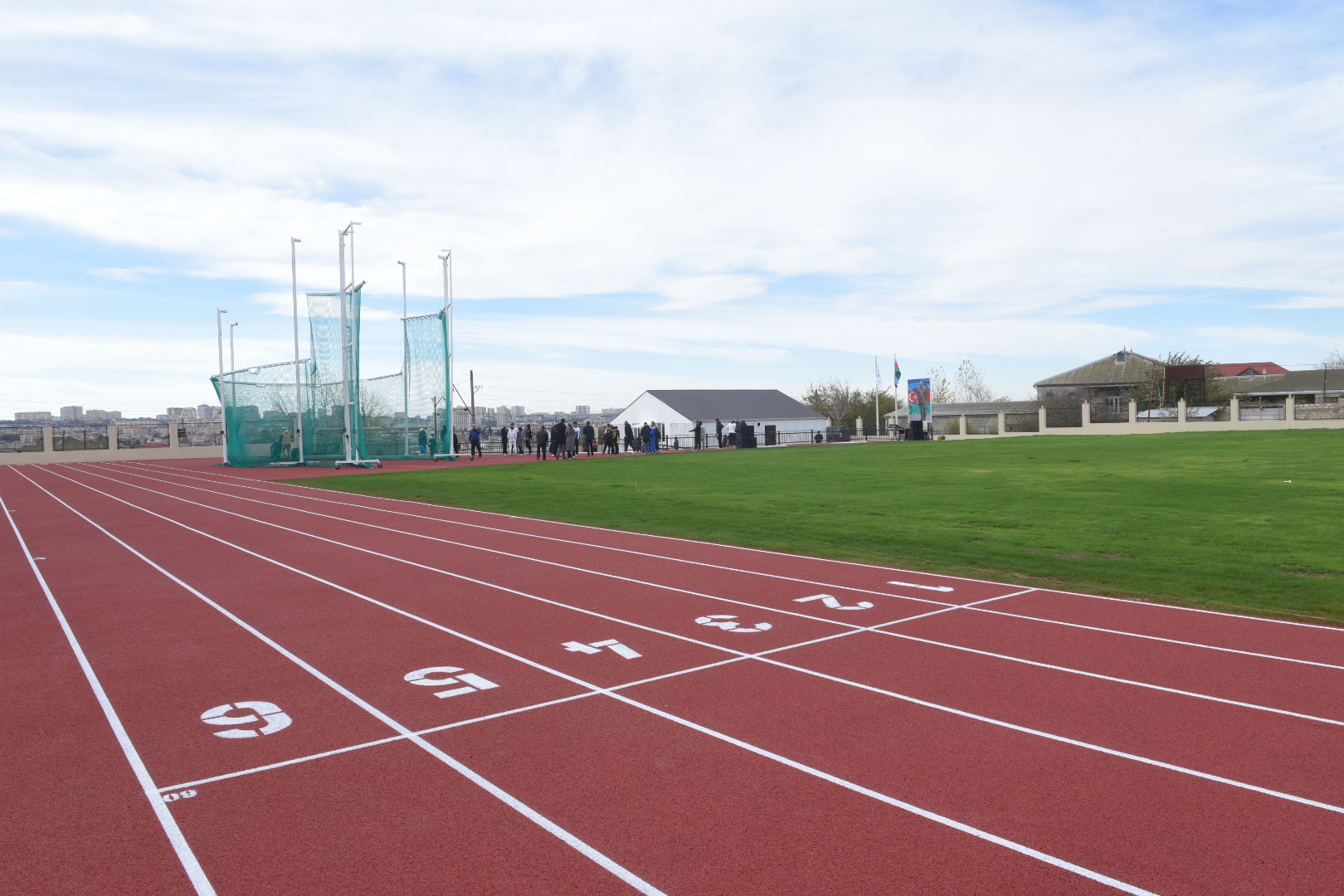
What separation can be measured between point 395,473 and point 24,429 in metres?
29.0

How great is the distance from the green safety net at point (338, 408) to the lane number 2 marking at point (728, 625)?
2649cm

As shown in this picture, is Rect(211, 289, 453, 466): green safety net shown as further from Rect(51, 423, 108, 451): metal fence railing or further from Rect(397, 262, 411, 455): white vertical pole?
Rect(51, 423, 108, 451): metal fence railing

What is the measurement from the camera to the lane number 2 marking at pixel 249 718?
212 inches

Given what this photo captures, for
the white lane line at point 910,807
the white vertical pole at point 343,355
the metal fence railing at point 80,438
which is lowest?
the white lane line at point 910,807

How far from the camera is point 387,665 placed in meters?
6.76

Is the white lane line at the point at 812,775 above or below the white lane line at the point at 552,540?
below

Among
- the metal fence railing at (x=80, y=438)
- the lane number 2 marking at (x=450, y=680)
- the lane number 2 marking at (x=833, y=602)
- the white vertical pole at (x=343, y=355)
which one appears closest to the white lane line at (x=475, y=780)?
the lane number 2 marking at (x=450, y=680)

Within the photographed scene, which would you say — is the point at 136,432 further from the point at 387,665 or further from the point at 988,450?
the point at 387,665

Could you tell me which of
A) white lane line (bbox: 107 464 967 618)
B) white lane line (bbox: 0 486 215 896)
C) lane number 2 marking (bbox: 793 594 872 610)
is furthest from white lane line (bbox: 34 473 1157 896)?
white lane line (bbox: 107 464 967 618)

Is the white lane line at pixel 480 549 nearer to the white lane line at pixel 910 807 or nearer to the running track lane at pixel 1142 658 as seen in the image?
the running track lane at pixel 1142 658

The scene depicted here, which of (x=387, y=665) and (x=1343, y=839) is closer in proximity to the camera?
(x=1343, y=839)

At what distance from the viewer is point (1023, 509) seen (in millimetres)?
15148

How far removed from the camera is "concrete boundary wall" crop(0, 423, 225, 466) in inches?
1710

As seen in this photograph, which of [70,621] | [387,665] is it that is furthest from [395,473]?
[387,665]
